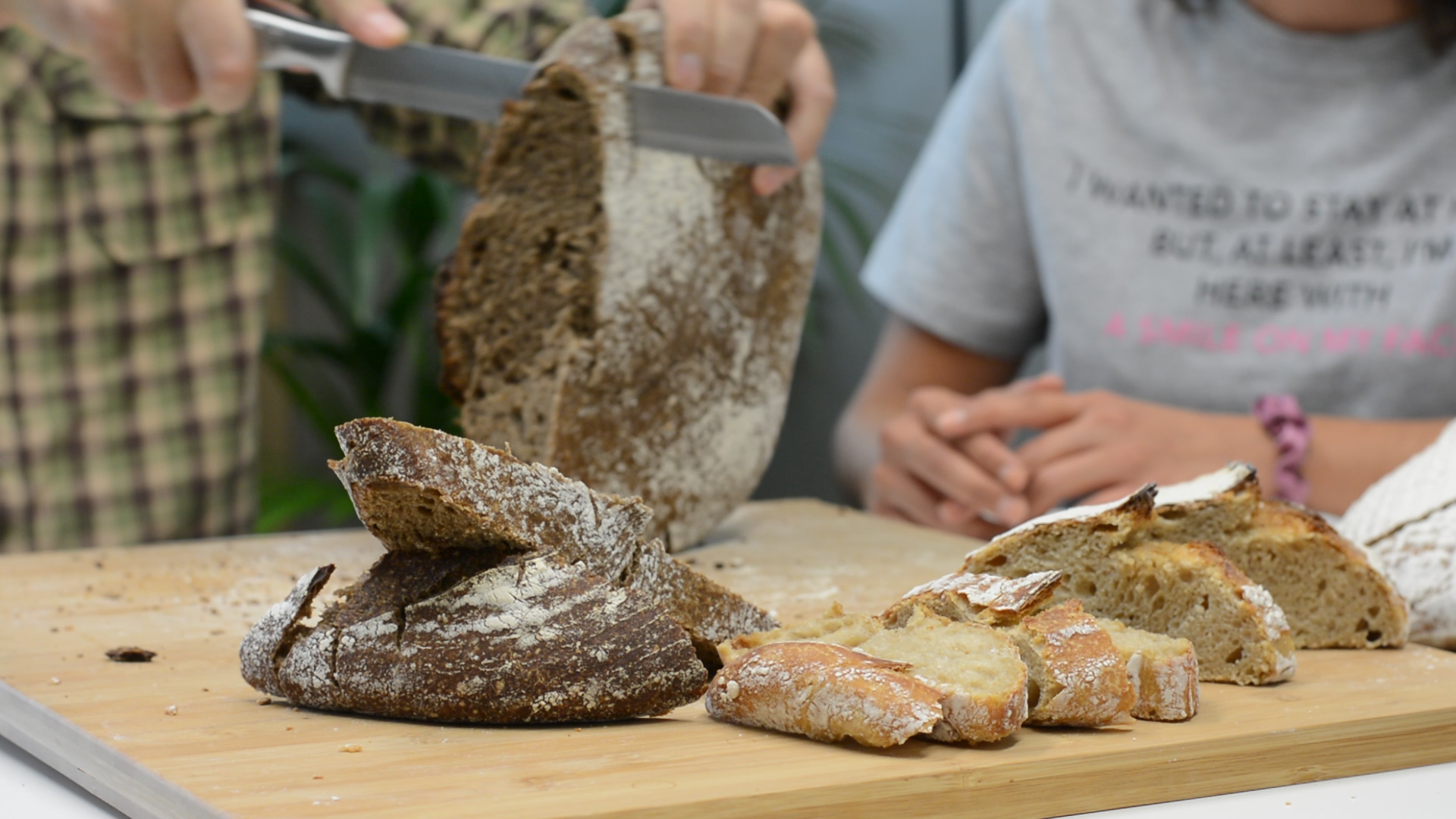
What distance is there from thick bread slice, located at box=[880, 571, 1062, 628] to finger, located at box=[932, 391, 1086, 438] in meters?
0.95

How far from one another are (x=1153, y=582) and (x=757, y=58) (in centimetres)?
97

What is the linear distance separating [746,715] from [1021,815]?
20 cm

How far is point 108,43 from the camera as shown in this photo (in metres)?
1.50

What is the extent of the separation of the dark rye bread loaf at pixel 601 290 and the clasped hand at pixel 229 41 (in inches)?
2.1

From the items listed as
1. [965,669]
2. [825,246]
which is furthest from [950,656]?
[825,246]

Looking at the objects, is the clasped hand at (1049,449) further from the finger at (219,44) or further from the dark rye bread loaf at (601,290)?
the finger at (219,44)

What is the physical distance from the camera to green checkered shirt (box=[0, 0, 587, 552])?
2000 millimetres

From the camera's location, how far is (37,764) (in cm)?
99

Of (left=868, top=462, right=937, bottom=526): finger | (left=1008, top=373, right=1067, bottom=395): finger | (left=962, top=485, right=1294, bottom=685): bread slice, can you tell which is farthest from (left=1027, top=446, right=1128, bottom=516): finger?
(left=962, top=485, right=1294, bottom=685): bread slice

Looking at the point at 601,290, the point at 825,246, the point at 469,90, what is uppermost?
the point at 469,90

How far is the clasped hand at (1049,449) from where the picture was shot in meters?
1.98

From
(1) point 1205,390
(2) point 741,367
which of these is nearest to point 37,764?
(2) point 741,367

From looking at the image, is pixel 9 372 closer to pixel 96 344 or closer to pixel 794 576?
pixel 96 344

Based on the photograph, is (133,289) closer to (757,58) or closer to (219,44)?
(219,44)
